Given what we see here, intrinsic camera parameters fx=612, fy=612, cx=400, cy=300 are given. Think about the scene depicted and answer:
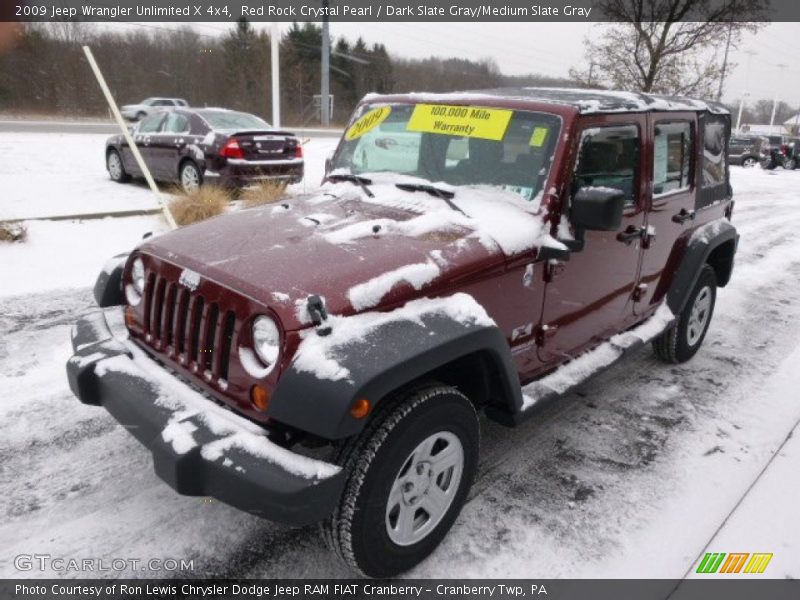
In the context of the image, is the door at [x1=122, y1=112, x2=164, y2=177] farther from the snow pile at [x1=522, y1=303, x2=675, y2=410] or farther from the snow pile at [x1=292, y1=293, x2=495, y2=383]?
the snow pile at [x1=292, y1=293, x2=495, y2=383]

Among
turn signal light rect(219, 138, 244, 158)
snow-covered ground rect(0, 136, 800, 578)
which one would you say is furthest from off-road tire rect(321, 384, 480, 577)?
turn signal light rect(219, 138, 244, 158)

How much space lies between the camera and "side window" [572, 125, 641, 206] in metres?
3.11

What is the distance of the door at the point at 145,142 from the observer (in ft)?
35.1

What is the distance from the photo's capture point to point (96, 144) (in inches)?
736

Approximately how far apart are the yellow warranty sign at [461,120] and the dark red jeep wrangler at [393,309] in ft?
0.04

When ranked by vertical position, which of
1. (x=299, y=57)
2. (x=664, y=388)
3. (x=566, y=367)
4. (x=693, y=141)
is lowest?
(x=664, y=388)

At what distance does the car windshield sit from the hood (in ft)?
23.3

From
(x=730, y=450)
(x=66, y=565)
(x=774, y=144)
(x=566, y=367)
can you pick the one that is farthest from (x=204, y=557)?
(x=774, y=144)

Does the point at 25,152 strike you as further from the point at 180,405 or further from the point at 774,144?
the point at 774,144

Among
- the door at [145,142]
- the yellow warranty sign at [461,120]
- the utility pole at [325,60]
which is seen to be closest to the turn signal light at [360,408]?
the yellow warranty sign at [461,120]

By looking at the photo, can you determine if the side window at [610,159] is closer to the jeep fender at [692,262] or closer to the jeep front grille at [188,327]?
the jeep fender at [692,262]

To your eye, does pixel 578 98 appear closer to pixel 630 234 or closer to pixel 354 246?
pixel 630 234

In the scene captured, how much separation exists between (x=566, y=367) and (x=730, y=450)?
1.14 metres

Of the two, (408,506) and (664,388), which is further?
(664,388)
